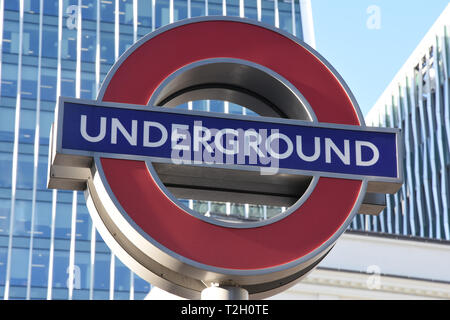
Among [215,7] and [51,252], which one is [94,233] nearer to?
[51,252]

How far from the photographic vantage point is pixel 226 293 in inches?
243

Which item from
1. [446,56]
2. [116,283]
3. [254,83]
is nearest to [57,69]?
[116,283]

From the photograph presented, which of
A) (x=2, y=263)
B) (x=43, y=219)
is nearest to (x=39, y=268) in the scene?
(x=2, y=263)

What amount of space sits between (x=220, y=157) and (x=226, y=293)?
105 centimetres

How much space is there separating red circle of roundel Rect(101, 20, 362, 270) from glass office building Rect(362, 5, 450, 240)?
4646cm

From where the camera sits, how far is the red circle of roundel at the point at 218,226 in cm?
617

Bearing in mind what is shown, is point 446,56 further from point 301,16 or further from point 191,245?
point 191,245

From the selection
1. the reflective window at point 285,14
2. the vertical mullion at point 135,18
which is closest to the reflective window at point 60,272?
the vertical mullion at point 135,18

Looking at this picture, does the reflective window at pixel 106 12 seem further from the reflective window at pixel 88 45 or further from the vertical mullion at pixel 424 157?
the vertical mullion at pixel 424 157

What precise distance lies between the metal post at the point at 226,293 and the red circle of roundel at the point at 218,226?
0.18 metres

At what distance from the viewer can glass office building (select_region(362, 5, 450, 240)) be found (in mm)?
53969

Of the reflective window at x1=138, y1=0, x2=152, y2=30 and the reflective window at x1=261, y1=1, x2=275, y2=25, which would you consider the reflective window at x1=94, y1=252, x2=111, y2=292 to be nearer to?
the reflective window at x1=138, y1=0, x2=152, y2=30

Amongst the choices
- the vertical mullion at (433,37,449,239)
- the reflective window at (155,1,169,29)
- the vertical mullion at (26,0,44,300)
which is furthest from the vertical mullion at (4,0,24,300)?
the vertical mullion at (433,37,449,239)

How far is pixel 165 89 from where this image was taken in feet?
23.2
